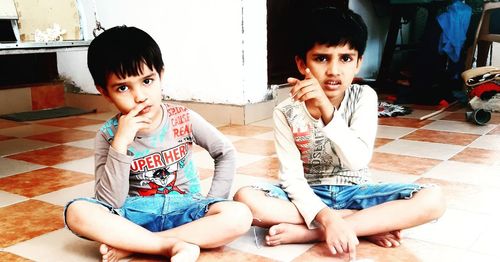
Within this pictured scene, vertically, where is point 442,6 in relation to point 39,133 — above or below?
above

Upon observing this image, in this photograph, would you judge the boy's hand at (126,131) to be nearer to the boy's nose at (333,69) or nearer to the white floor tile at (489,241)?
the boy's nose at (333,69)

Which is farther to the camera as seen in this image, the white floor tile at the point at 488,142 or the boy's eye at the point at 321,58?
the white floor tile at the point at 488,142

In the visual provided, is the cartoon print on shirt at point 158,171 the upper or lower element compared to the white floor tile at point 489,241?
upper

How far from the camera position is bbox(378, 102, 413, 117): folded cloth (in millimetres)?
2805

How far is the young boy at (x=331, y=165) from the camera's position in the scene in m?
1.05

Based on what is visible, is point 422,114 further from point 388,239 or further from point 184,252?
point 184,252

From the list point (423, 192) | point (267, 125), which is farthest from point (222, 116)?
point (423, 192)

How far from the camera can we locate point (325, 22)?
1.11 metres

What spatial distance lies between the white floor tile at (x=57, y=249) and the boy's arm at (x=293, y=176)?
43 centimetres

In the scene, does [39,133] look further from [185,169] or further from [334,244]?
[334,244]

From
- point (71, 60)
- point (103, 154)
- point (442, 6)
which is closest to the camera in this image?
point (103, 154)

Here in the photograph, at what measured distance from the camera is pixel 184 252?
0.98 meters

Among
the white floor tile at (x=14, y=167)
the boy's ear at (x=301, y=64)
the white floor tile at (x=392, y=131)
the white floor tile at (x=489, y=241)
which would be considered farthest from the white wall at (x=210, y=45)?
the white floor tile at (x=489, y=241)

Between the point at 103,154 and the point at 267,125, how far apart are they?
1.54 metres
